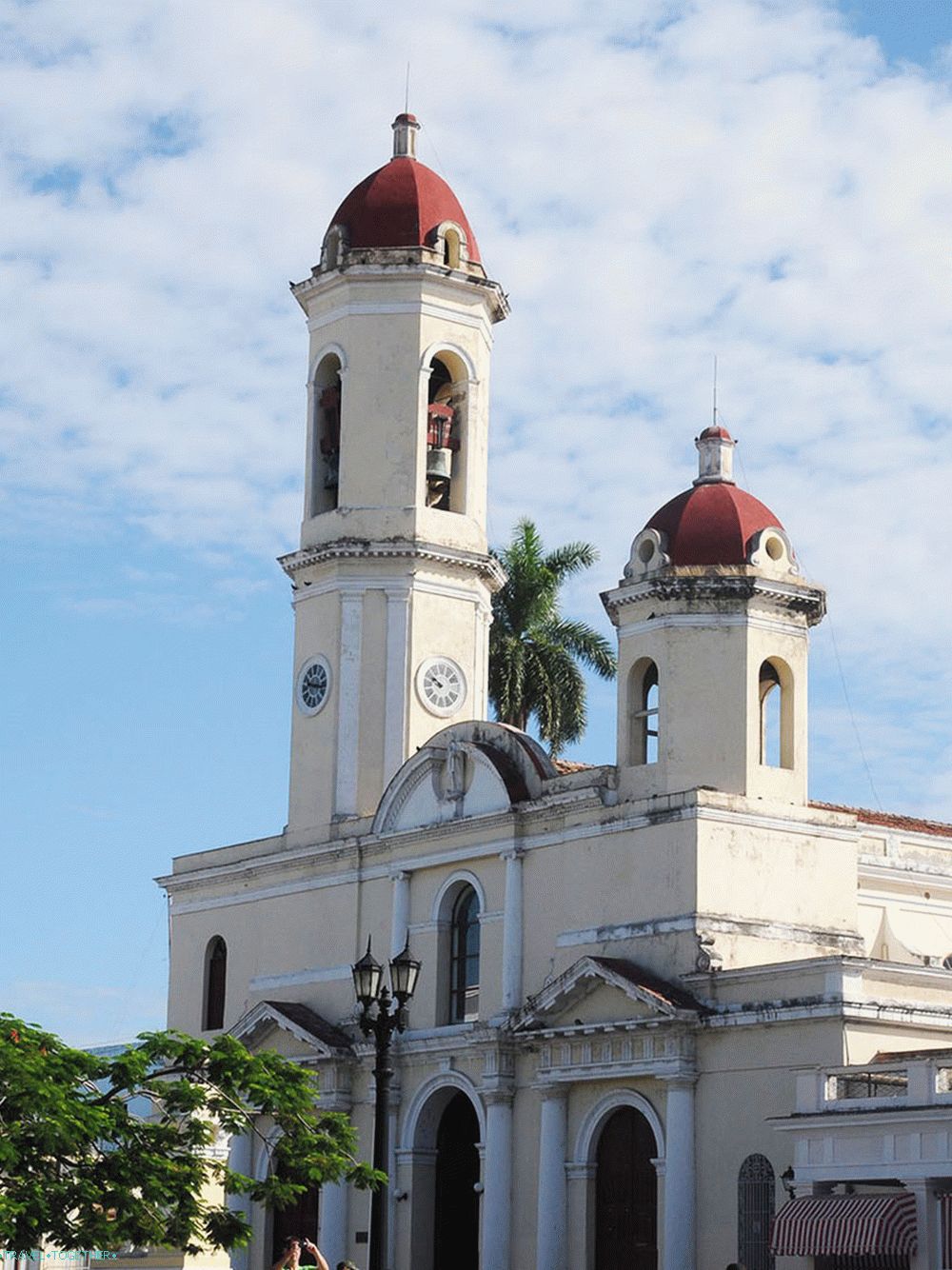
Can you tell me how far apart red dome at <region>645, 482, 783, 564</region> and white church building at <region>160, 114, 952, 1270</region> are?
0.16 ft

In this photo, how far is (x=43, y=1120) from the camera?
23.8 m

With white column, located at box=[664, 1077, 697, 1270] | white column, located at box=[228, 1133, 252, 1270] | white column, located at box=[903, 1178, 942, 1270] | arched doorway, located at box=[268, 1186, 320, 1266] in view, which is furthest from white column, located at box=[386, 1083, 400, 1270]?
white column, located at box=[903, 1178, 942, 1270]

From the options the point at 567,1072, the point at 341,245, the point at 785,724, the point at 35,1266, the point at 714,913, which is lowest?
the point at 35,1266

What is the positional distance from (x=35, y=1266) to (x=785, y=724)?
12612mm

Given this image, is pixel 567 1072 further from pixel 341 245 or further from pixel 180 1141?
pixel 341 245

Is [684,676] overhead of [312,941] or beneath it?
overhead

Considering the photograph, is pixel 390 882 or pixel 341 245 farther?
pixel 341 245

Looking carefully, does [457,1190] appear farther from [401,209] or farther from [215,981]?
[401,209]

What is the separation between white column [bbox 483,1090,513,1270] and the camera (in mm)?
33531

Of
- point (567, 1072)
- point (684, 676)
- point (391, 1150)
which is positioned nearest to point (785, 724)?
point (684, 676)

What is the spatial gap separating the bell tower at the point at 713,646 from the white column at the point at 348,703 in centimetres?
626

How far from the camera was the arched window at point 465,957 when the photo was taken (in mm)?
36094

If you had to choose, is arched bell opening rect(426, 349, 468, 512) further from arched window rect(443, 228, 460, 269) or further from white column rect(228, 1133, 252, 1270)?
white column rect(228, 1133, 252, 1270)

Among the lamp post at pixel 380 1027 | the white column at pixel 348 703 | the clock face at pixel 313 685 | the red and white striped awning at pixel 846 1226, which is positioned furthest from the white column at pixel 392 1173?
the red and white striped awning at pixel 846 1226
